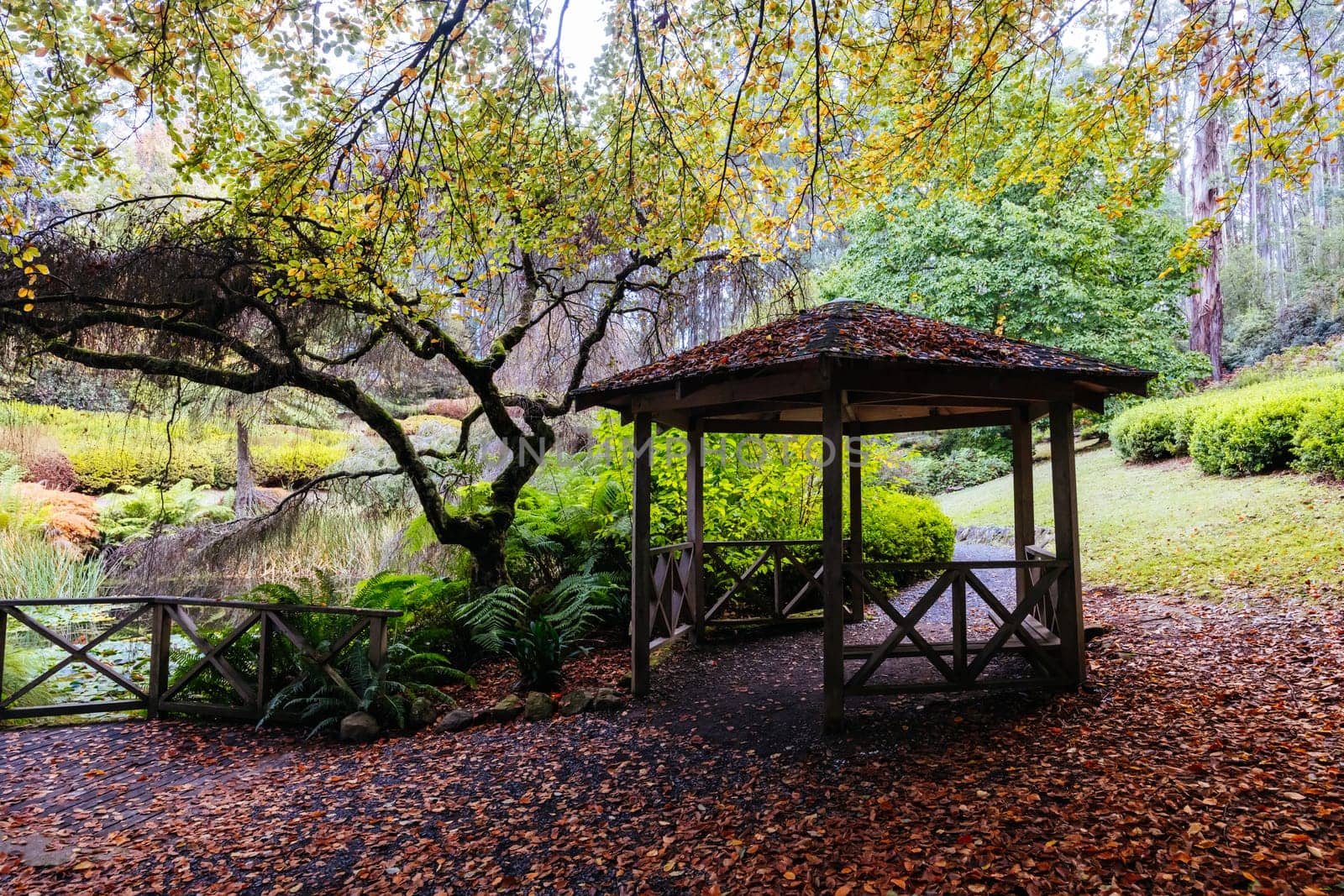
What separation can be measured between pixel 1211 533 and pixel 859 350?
766 cm

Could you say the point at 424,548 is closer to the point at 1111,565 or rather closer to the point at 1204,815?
the point at 1204,815

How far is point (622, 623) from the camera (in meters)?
7.72

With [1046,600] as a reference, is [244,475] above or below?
above

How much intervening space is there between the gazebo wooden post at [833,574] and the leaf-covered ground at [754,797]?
0.23 meters

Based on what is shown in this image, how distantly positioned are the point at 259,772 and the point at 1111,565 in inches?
385

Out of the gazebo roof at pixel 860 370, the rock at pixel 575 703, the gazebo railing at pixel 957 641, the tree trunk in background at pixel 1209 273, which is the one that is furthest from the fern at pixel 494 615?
the tree trunk in background at pixel 1209 273

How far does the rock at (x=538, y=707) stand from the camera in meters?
5.39

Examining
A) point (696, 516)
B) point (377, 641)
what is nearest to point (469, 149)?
point (377, 641)

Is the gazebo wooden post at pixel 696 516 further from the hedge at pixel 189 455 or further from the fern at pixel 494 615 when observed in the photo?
the hedge at pixel 189 455

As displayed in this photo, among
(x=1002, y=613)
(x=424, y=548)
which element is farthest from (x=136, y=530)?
(x=1002, y=613)

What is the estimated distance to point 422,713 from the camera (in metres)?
5.47

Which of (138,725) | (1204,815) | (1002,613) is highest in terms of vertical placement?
(1002,613)

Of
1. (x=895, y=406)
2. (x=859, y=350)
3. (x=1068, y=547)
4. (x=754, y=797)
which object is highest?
(x=859, y=350)

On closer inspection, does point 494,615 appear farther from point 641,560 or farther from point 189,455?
point 189,455
